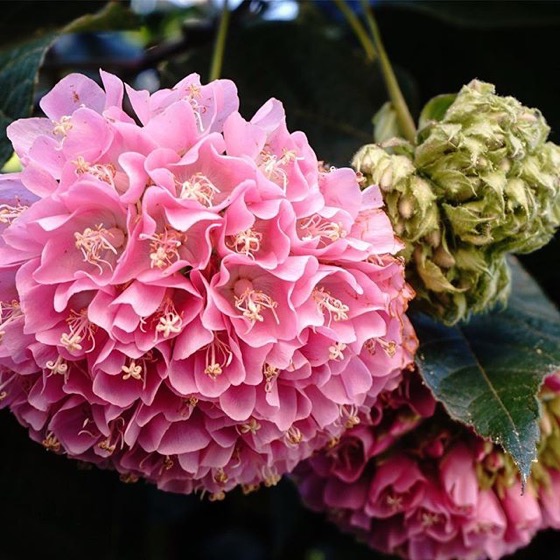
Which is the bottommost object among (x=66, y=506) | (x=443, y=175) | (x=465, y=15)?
(x=66, y=506)

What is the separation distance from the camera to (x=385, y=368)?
809 millimetres

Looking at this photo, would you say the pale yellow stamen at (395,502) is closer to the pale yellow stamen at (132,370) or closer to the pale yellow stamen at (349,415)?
the pale yellow stamen at (349,415)

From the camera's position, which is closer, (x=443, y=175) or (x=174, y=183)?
(x=174, y=183)

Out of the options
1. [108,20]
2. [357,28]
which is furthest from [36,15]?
[357,28]

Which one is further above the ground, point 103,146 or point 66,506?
point 103,146

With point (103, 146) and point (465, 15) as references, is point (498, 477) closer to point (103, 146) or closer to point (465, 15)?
point (103, 146)

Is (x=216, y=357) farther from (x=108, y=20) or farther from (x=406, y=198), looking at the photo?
(x=108, y=20)

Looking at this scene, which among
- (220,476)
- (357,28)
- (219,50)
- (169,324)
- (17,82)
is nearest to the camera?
(169,324)

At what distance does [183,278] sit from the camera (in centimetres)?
72

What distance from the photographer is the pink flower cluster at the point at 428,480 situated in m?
0.96

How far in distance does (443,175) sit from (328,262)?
0.16m

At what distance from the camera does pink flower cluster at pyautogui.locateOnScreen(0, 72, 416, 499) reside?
2.33 ft

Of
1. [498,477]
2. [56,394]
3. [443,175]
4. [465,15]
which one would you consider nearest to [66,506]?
[56,394]

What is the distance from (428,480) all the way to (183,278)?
1.44 feet
